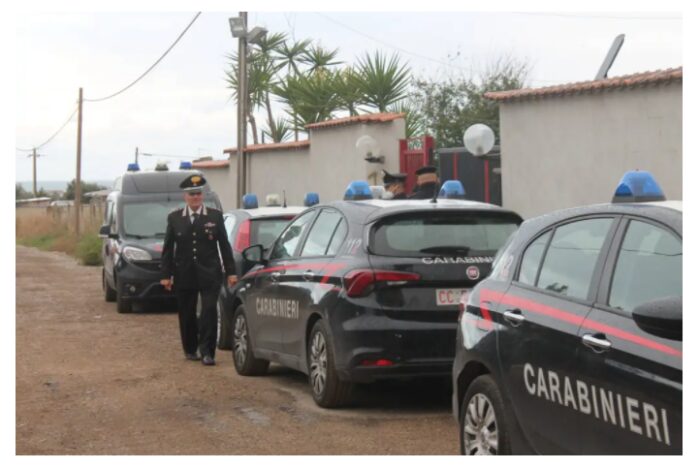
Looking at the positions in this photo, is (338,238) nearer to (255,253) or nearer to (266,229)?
(255,253)

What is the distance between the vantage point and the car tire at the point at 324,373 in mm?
8633

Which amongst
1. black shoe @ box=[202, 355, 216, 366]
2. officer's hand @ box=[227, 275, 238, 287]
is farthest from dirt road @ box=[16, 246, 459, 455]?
officer's hand @ box=[227, 275, 238, 287]

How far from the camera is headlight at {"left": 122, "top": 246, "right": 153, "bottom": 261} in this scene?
58.0 feet

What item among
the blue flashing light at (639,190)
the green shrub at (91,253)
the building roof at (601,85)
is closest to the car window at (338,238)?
the blue flashing light at (639,190)

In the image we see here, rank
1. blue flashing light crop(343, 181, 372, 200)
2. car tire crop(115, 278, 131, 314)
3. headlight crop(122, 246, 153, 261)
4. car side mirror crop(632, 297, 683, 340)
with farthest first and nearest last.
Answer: headlight crop(122, 246, 153, 261)
car tire crop(115, 278, 131, 314)
blue flashing light crop(343, 181, 372, 200)
car side mirror crop(632, 297, 683, 340)

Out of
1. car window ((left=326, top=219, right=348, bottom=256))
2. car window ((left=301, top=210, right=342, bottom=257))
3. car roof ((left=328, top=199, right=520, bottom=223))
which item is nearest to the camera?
car roof ((left=328, top=199, right=520, bottom=223))

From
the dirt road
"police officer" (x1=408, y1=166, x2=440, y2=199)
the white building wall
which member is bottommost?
the dirt road

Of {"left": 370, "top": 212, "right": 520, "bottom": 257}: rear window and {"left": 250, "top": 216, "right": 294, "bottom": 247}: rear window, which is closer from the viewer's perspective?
{"left": 370, "top": 212, "right": 520, "bottom": 257}: rear window

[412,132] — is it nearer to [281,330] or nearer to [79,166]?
[281,330]

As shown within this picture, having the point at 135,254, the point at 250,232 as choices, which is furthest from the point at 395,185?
the point at 135,254

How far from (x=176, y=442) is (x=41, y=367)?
4.25 meters

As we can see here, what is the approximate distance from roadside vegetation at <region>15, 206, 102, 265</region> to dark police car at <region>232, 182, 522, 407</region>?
31.2m

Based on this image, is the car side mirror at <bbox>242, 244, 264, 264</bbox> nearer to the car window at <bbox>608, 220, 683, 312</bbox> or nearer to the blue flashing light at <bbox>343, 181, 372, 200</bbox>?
the blue flashing light at <bbox>343, 181, 372, 200</bbox>

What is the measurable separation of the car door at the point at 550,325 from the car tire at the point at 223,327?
6.92 metres
